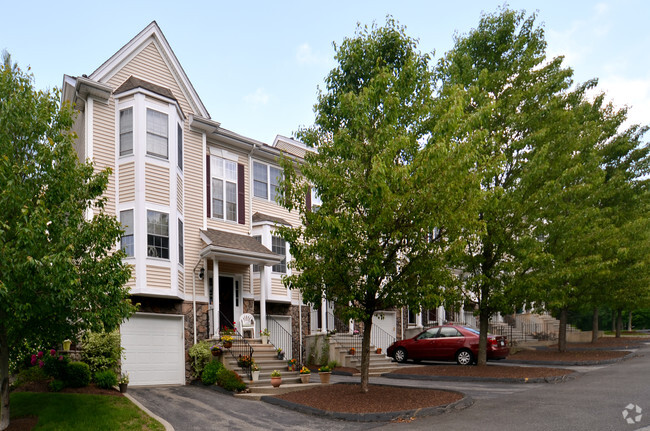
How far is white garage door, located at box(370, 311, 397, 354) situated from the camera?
26578mm

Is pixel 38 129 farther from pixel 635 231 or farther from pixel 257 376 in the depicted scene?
pixel 635 231

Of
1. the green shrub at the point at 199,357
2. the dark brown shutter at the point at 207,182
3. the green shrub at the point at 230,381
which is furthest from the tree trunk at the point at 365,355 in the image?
the dark brown shutter at the point at 207,182

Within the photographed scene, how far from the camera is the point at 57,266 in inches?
385

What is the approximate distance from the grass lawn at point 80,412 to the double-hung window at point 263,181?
422 inches

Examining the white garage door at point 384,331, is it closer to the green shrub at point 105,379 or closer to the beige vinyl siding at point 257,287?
the beige vinyl siding at point 257,287

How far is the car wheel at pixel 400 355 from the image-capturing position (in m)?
23.2

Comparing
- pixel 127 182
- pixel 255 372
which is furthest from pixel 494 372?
pixel 127 182

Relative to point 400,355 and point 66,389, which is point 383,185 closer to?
point 66,389

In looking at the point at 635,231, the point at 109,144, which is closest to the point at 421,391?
the point at 109,144

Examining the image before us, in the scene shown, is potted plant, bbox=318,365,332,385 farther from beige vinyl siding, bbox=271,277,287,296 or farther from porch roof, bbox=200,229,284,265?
beige vinyl siding, bbox=271,277,287,296

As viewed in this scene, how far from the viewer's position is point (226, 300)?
793 inches

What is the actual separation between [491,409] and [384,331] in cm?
1400

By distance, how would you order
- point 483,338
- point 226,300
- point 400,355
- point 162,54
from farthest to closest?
1. point 400,355
2. point 226,300
3. point 162,54
4. point 483,338

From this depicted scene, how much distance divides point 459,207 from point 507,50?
8.90 metres
